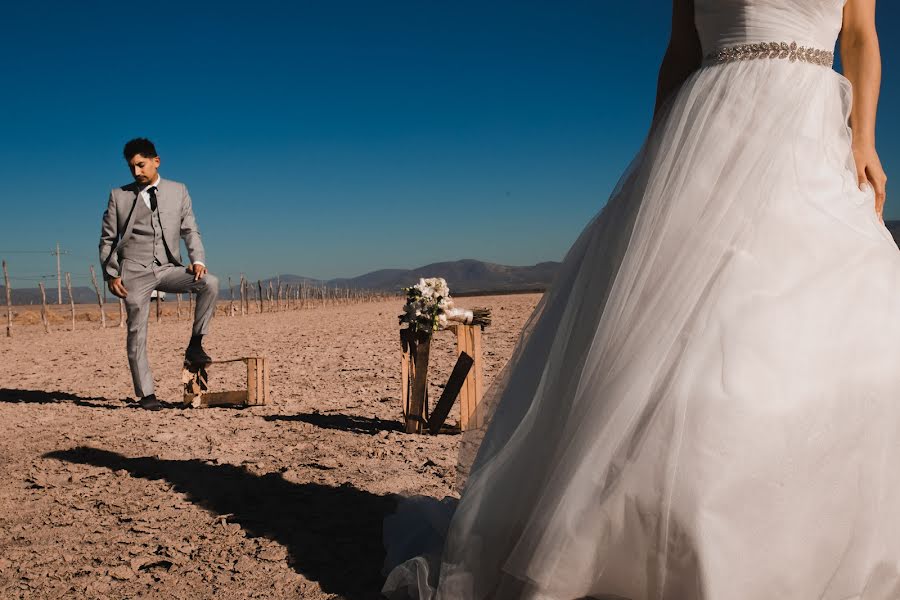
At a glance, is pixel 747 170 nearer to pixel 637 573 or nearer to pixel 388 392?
pixel 637 573

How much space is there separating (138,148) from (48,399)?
2738mm

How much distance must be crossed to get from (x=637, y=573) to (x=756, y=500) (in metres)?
0.33

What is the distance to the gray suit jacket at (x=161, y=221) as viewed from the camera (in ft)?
19.5

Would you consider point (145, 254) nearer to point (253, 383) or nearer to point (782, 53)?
point (253, 383)

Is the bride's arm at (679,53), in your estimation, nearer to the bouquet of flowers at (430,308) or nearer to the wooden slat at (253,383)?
the bouquet of flowers at (430,308)

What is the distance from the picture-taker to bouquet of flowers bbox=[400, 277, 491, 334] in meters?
4.70

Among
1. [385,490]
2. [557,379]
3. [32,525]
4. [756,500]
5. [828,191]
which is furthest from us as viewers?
[385,490]

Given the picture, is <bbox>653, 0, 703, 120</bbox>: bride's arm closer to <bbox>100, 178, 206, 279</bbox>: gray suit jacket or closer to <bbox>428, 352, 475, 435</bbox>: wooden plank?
<bbox>428, 352, 475, 435</bbox>: wooden plank

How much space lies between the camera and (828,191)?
1896mm

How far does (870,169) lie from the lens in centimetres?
201

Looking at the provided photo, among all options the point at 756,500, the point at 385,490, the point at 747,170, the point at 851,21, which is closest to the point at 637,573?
the point at 756,500

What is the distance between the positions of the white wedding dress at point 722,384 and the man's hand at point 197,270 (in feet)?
14.5

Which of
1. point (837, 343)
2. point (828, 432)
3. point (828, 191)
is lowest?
point (828, 432)

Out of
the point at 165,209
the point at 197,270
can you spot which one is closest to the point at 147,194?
the point at 165,209
